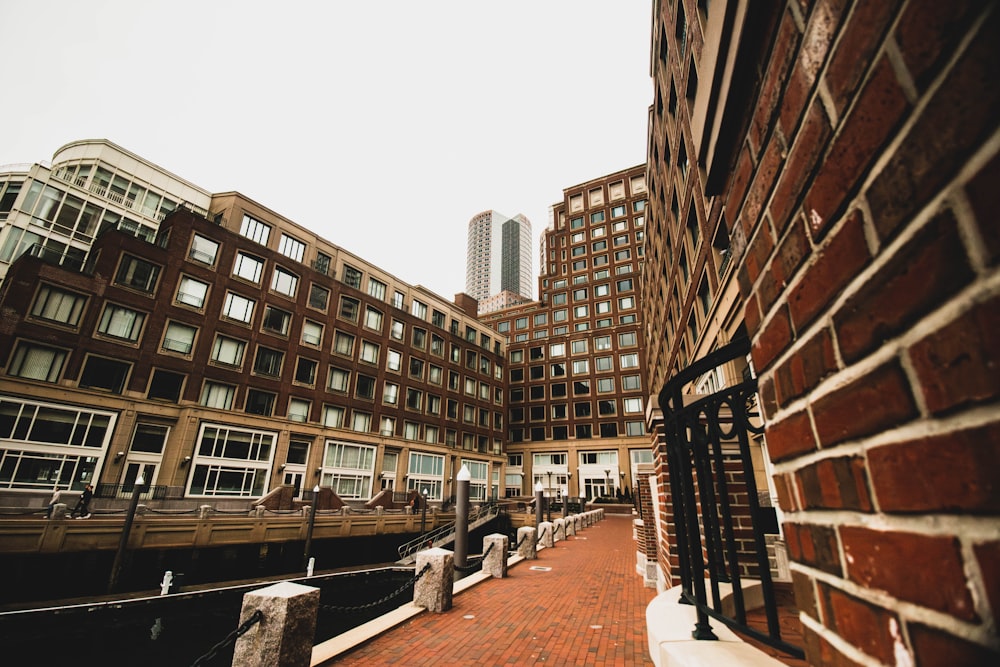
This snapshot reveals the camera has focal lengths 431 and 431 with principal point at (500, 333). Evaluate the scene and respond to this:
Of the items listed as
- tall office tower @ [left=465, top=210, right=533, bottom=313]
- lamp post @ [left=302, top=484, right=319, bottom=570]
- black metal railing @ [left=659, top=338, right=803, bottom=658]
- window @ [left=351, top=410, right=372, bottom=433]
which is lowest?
lamp post @ [left=302, top=484, right=319, bottom=570]

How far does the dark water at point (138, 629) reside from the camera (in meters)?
9.55

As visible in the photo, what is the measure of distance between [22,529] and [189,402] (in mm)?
10261

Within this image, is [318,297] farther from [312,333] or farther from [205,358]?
[205,358]

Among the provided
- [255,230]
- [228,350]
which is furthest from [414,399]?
[255,230]

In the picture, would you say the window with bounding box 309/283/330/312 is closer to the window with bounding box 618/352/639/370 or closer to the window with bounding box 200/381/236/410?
the window with bounding box 200/381/236/410

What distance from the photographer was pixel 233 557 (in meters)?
19.5

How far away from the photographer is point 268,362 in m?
29.6

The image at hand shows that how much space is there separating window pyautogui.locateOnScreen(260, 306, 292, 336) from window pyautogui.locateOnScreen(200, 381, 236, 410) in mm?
4772

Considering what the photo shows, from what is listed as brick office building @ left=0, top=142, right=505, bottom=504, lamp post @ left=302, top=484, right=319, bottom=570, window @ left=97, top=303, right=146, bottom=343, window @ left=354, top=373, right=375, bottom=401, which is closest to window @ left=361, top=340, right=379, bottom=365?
brick office building @ left=0, top=142, right=505, bottom=504

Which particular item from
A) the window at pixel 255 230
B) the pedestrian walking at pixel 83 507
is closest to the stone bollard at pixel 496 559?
the pedestrian walking at pixel 83 507

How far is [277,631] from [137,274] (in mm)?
28283

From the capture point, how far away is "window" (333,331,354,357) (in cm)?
3439

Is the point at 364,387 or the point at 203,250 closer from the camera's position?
the point at 203,250

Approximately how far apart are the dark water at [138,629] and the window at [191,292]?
59.7 feet
